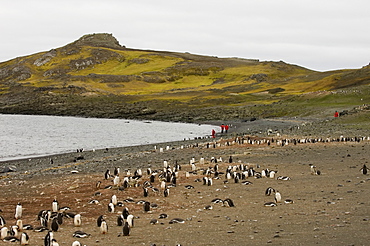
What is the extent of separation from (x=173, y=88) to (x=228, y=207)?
124 m

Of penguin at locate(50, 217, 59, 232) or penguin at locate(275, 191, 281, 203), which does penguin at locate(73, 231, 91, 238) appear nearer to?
penguin at locate(50, 217, 59, 232)

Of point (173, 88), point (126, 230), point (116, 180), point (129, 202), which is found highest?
point (173, 88)

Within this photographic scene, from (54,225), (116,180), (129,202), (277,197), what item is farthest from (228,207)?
(116,180)

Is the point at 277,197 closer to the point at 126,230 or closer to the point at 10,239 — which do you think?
the point at 126,230

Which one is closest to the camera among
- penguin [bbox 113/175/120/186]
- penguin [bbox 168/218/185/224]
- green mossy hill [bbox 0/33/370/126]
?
penguin [bbox 168/218/185/224]

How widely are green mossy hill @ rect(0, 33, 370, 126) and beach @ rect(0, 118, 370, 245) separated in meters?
44.4

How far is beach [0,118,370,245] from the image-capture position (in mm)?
9797

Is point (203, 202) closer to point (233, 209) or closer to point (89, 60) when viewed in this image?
point (233, 209)

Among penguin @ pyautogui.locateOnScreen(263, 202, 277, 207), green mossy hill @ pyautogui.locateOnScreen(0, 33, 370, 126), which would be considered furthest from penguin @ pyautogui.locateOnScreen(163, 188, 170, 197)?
green mossy hill @ pyautogui.locateOnScreen(0, 33, 370, 126)

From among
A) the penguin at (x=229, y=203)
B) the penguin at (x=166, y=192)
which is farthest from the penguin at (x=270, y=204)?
the penguin at (x=166, y=192)

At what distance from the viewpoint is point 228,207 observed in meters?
13.1

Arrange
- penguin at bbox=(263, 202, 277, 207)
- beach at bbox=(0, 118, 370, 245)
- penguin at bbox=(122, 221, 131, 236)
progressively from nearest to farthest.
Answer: beach at bbox=(0, 118, 370, 245) → penguin at bbox=(122, 221, 131, 236) → penguin at bbox=(263, 202, 277, 207)

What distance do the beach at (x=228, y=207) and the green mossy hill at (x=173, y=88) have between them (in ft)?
146

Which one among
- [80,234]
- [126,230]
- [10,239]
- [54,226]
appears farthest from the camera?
[54,226]
